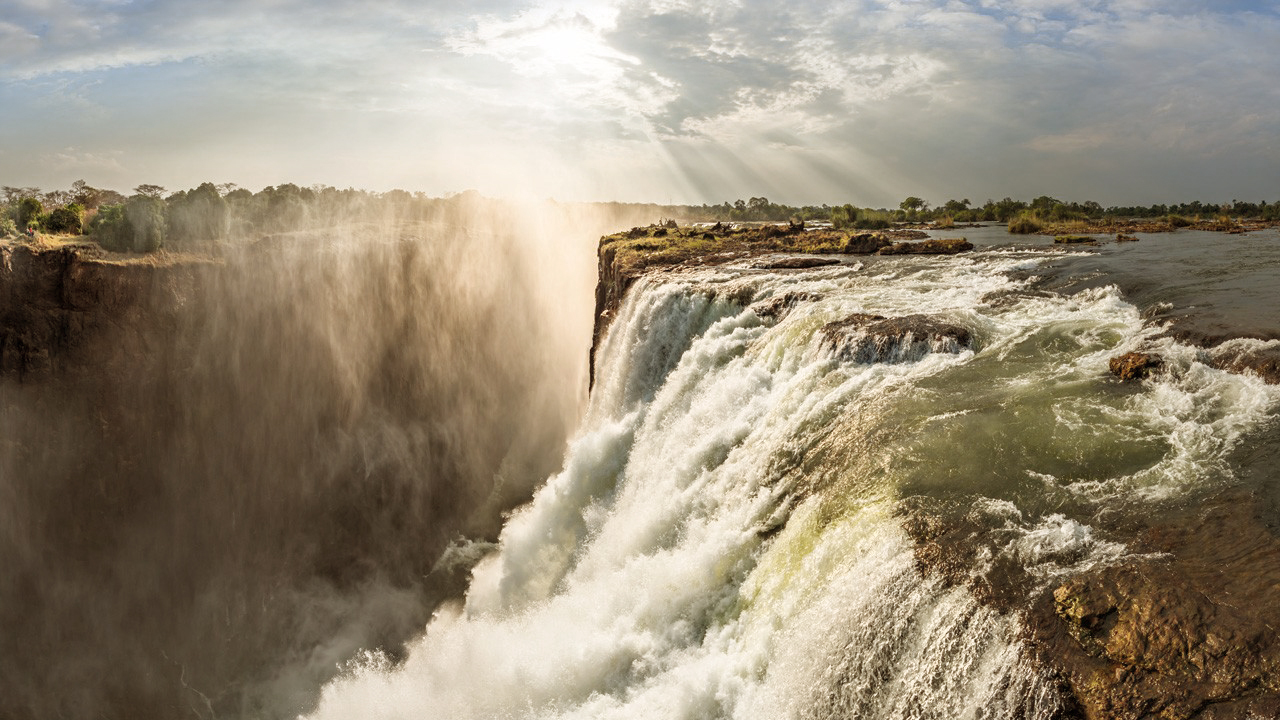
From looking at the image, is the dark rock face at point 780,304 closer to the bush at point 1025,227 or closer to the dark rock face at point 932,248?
the dark rock face at point 932,248

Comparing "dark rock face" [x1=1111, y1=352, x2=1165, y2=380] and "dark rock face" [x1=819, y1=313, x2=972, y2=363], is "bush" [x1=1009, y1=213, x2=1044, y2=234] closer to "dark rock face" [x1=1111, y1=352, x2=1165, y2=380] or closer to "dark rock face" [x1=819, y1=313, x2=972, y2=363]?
"dark rock face" [x1=819, y1=313, x2=972, y2=363]

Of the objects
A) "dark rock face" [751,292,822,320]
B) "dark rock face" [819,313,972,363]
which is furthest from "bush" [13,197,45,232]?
"dark rock face" [819,313,972,363]

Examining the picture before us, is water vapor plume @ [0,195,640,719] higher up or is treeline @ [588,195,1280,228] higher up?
treeline @ [588,195,1280,228]

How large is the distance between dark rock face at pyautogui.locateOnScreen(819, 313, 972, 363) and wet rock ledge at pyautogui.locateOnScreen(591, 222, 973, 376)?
11.3 meters

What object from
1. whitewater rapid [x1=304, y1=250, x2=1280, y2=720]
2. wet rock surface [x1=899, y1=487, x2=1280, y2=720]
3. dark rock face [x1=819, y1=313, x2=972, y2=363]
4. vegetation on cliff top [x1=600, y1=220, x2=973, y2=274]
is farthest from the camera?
vegetation on cliff top [x1=600, y1=220, x2=973, y2=274]

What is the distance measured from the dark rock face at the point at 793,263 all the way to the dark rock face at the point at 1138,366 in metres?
14.3

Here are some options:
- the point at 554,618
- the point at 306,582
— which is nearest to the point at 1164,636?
the point at 554,618

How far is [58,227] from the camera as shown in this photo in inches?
1572

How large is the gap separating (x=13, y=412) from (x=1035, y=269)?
155ft

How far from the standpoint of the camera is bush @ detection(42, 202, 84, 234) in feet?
130

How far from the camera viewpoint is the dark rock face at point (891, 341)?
13.9 metres

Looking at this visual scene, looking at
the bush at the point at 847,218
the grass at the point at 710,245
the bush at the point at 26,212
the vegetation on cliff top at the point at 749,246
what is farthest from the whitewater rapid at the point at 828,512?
the bush at the point at 26,212

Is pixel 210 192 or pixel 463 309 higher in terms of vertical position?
pixel 210 192

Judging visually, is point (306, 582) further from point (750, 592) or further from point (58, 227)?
point (750, 592)
